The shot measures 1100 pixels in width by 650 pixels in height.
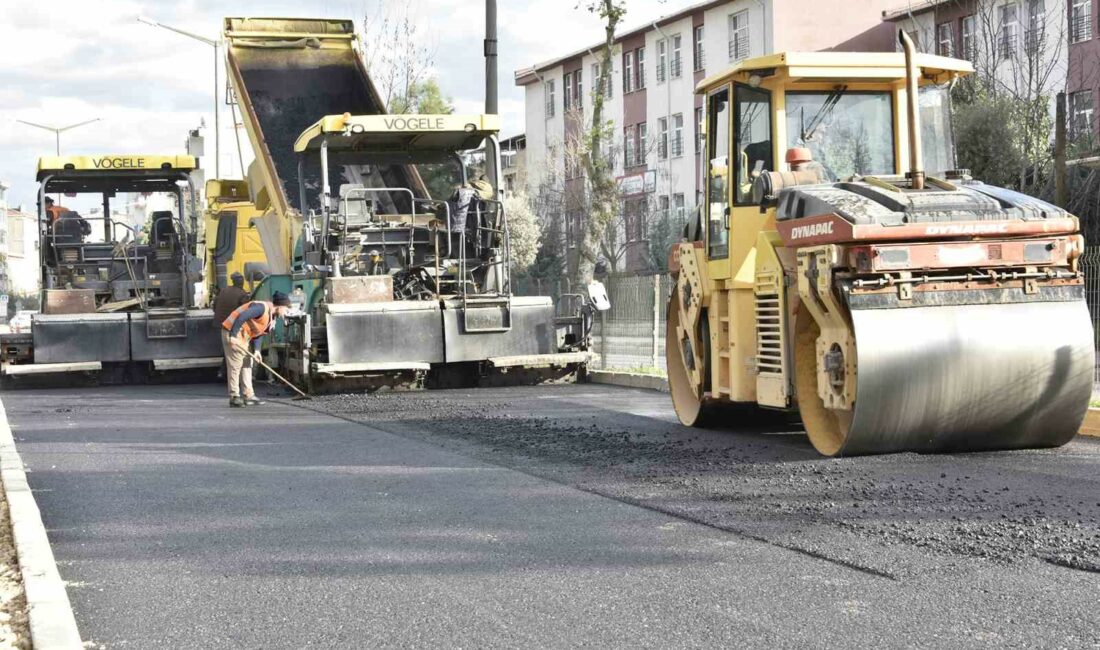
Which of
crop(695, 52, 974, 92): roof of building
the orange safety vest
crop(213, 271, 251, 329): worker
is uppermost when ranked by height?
crop(695, 52, 974, 92): roof of building

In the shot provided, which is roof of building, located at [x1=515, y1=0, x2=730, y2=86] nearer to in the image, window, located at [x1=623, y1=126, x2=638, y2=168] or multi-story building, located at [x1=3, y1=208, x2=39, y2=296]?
window, located at [x1=623, y1=126, x2=638, y2=168]

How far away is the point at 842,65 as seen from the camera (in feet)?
32.4

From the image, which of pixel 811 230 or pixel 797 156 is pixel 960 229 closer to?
pixel 811 230

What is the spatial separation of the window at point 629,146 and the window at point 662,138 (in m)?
1.38

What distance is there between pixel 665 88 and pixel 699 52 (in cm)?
222

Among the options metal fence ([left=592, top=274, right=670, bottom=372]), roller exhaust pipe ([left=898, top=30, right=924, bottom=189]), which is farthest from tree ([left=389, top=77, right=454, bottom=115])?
roller exhaust pipe ([left=898, top=30, right=924, bottom=189])

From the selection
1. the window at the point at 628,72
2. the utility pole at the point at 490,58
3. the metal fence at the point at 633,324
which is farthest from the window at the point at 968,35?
the window at the point at 628,72

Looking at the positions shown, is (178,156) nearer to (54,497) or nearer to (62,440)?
(62,440)

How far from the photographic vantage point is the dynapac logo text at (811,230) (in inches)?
333

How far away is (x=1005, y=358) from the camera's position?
8453 mm

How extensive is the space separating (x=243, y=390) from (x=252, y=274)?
12.3ft

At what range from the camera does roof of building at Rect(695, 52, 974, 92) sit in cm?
977

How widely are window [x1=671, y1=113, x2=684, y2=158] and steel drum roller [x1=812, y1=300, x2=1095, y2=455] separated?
3605cm

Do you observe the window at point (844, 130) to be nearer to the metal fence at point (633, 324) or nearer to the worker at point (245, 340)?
the worker at point (245, 340)
